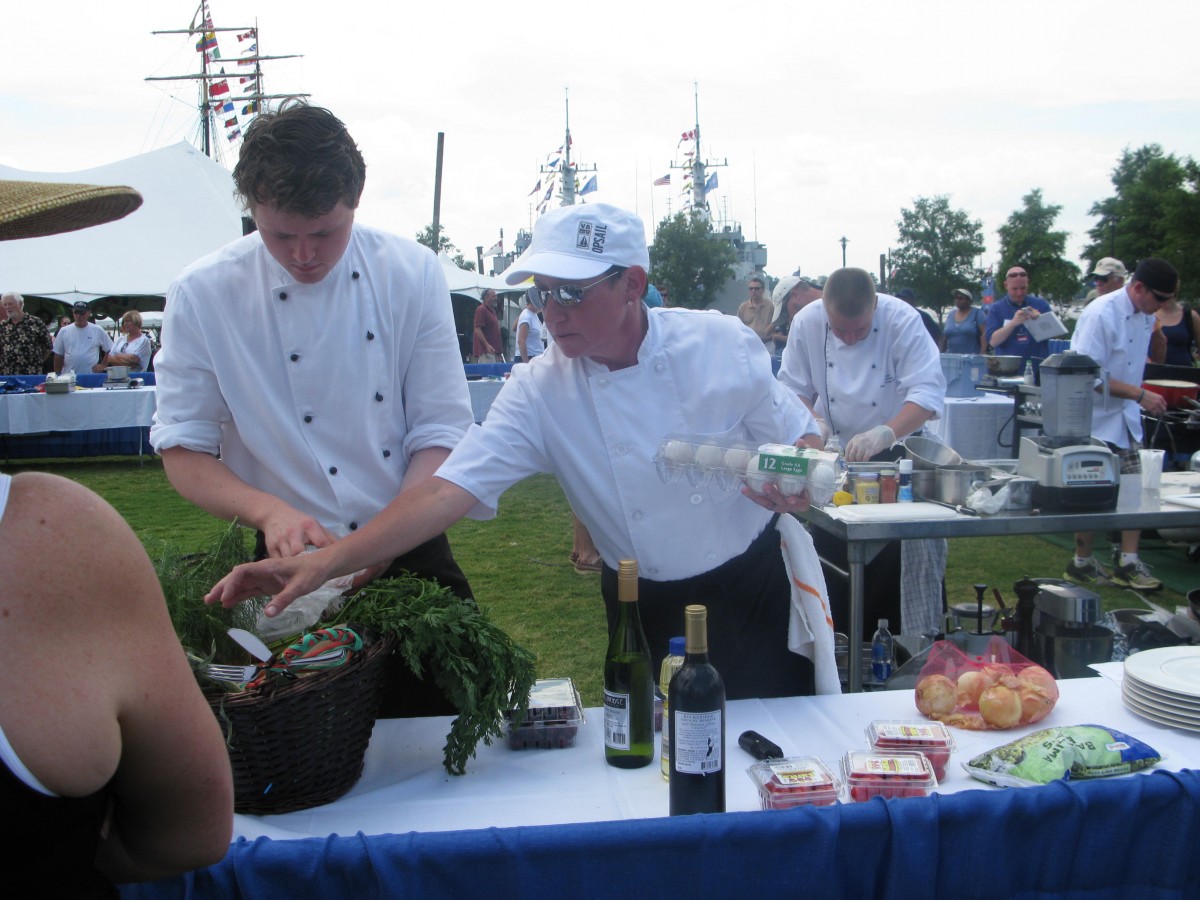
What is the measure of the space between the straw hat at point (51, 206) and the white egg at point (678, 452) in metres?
1.05

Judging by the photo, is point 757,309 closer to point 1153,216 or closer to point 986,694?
point 986,694

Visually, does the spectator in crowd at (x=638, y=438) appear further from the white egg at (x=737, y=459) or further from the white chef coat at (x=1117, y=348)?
the white chef coat at (x=1117, y=348)

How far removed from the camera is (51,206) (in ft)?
3.75

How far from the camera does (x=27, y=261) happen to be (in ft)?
43.9

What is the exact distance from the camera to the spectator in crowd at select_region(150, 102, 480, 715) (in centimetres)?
206

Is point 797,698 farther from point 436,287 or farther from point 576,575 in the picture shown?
point 576,575

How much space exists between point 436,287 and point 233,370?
0.48 m

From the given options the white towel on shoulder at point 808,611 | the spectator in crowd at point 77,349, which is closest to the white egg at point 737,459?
the white towel on shoulder at point 808,611

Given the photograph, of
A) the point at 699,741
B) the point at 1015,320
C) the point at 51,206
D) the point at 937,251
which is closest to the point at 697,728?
the point at 699,741

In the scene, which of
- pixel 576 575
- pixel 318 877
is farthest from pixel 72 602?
pixel 576 575

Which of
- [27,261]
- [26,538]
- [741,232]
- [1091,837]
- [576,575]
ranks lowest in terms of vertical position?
[576,575]

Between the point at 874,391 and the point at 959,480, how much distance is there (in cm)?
107

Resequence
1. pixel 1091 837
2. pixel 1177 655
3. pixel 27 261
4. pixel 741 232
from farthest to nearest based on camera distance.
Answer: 1. pixel 741 232
2. pixel 27 261
3. pixel 1177 655
4. pixel 1091 837

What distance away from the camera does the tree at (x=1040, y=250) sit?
41.5 m
